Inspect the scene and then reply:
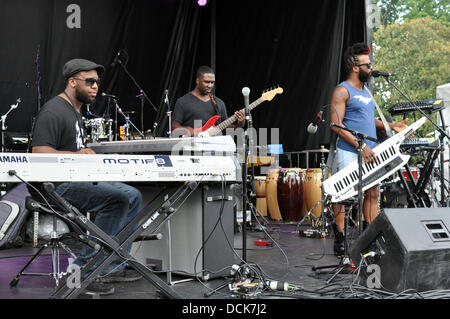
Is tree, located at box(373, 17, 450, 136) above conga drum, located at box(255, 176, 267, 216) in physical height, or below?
above

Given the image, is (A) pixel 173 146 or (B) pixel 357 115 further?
(B) pixel 357 115

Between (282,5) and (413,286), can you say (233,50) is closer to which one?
(282,5)

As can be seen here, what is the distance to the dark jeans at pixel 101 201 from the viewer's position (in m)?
3.42

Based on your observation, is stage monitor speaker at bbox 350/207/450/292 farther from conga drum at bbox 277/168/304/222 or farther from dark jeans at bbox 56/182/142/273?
conga drum at bbox 277/168/304/222

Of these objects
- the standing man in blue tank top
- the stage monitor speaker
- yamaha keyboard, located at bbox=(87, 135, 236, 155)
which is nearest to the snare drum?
yamaha keyboard, located at bbox=(87, 135, 236, 155)

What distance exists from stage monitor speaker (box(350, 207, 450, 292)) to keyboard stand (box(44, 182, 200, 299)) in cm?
128

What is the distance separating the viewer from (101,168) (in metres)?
2.72

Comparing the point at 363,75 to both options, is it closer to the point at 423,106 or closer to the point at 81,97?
the point at 423,106

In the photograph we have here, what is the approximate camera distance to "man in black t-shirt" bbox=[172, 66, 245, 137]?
5.50 meters

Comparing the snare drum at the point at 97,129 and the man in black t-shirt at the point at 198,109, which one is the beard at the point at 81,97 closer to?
the man in black t-shirt at the point at 198,109

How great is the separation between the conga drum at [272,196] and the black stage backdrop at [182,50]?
24.2 inches

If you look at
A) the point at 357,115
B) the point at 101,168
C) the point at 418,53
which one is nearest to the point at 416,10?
the point at 418,53

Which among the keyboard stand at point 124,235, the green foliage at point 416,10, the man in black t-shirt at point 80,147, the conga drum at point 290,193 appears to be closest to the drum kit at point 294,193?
the conga drum at point 290,193

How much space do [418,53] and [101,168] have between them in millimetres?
12942
